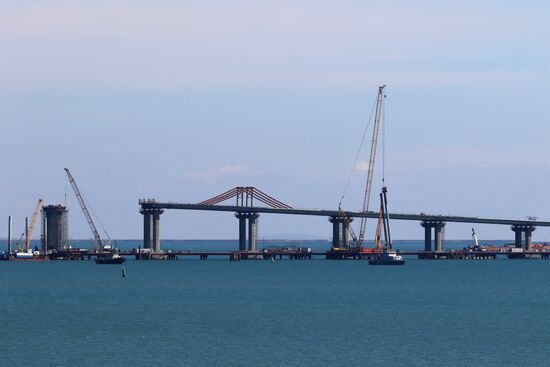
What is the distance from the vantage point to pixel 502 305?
113750 mm

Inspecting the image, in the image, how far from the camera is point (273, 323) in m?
93.1

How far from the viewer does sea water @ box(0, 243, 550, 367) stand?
7338 cm

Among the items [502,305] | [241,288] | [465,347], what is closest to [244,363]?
[465,347]

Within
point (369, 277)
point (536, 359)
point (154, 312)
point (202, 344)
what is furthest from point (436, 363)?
point (369, 277)

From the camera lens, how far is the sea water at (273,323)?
7338cm

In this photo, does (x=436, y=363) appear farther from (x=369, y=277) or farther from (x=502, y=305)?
(x=369, y=277)

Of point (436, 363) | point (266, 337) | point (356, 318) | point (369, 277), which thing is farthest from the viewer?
point (369, 277)

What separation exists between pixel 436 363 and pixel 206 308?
39.9m

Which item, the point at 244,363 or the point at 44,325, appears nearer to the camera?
the point at 244,363

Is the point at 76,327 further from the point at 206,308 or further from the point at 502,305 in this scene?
the point at 502,305

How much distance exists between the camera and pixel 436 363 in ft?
230

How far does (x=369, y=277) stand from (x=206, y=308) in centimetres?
6809

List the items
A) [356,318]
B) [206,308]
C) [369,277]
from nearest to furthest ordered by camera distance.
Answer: [356,318]
[206,308]
[369,277]

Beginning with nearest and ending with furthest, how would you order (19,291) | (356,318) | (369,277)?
1. (356,318)
2. (19,291)
3. (369,277)
